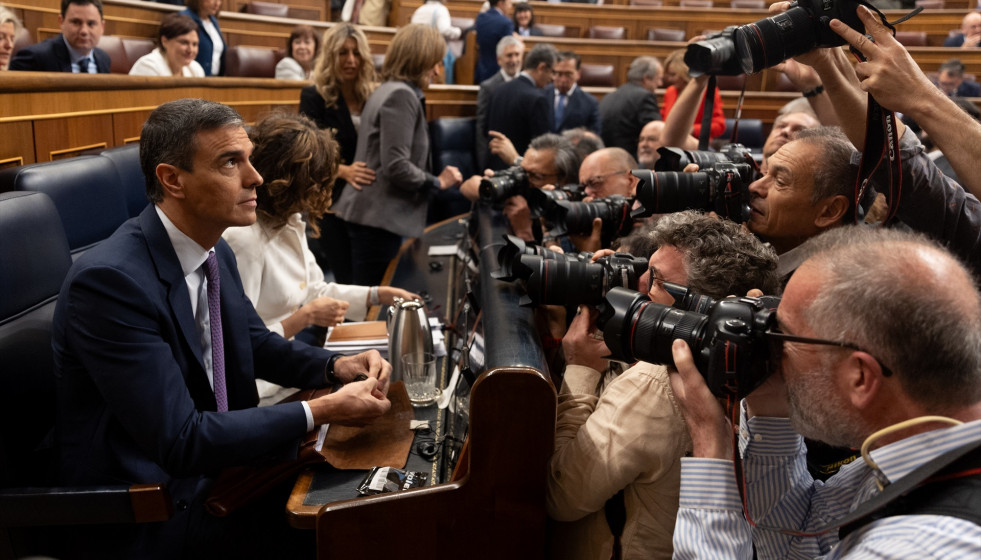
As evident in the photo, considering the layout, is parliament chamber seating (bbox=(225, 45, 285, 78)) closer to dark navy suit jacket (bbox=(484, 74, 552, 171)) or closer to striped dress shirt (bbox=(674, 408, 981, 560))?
dark navy suit jacket (bbox=(484, 74, 552, 171))

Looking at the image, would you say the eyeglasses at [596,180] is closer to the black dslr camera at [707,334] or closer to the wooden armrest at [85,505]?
the black dslr camera at [707,334]

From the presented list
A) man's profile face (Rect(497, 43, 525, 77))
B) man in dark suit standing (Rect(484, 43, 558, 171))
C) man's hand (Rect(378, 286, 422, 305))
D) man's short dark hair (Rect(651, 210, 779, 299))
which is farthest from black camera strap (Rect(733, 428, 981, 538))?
man's profile face (Rect(497, 43, 525, 77))

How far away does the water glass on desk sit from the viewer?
1616 mm

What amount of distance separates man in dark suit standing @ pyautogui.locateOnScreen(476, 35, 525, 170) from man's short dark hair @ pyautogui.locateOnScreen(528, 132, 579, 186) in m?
1.75

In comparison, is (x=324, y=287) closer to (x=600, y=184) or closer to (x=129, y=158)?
(x=129, y=158)

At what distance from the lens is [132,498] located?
1.26 meters

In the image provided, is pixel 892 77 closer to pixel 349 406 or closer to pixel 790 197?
pixel 790 197

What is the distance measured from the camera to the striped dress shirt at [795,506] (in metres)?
0.72

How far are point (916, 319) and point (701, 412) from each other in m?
0.30

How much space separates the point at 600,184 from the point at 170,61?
248 cm

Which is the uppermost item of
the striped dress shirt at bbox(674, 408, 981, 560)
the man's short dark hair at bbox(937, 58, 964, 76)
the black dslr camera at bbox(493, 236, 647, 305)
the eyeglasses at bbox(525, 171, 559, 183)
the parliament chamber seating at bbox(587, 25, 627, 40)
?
the parliament chamber seating at bbox(587, 25, 627, 40)

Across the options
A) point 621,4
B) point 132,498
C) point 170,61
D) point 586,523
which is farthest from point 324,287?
point 621,4

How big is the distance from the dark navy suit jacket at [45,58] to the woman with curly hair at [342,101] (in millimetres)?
1138

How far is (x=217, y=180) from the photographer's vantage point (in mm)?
1422
